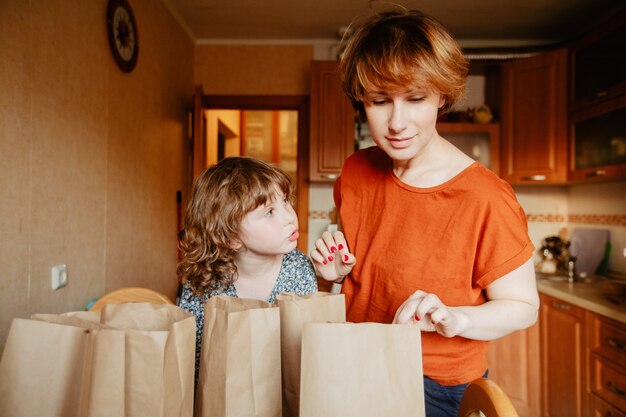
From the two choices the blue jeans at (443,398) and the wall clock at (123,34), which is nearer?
the blue jeans at (443,398)

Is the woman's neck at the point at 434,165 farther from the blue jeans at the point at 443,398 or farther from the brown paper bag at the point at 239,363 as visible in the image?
the brown paper bag at the point at 239,363

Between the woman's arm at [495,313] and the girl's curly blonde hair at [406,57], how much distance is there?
379mm

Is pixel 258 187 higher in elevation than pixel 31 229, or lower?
higher

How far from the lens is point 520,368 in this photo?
265cm

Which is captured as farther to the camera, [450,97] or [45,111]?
[45,111]

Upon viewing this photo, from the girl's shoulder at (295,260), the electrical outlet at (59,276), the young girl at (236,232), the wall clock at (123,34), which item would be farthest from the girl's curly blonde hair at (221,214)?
the wall clock at (123,34)

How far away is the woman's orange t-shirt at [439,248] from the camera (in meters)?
0.82

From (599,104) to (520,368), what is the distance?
162 cm

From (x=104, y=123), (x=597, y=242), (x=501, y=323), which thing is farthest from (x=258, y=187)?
(x=597, y=242)

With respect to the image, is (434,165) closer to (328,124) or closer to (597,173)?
(597,173)

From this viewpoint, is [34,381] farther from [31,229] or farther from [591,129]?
[591,129]

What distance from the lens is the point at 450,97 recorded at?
88 centimetres

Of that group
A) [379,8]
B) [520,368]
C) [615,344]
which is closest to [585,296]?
[615,344]

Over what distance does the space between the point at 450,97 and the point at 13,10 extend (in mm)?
1365
